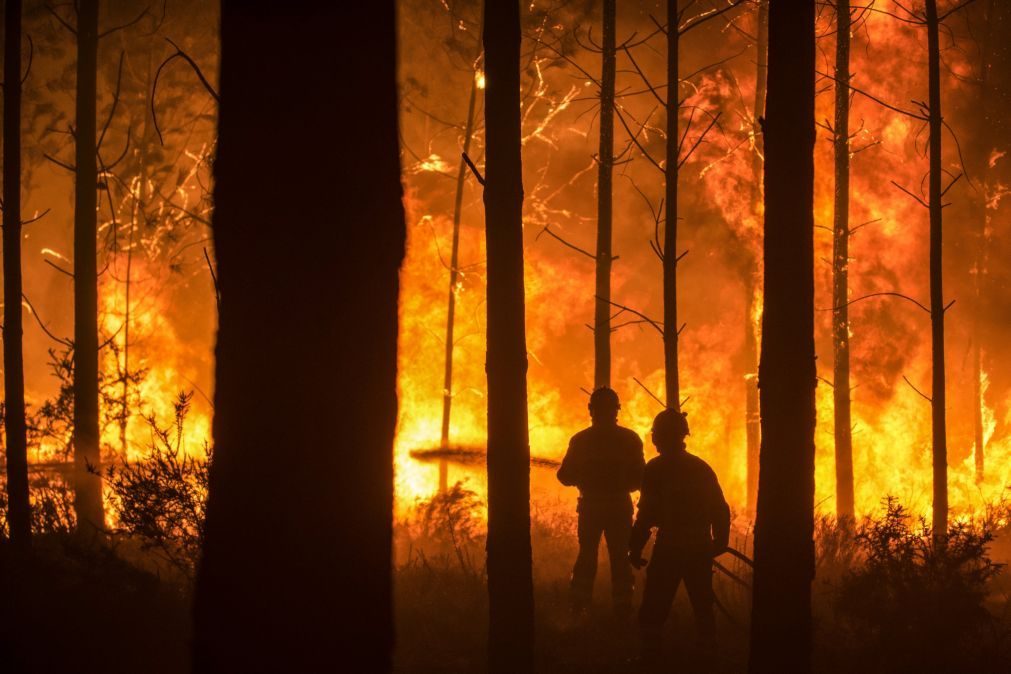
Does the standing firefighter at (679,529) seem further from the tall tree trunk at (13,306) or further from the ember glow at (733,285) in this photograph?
the ember glow at (733,285)

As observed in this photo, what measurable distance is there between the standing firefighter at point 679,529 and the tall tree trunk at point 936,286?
17.9 feet

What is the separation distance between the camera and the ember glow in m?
20.5

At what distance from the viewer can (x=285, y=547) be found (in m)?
2.62

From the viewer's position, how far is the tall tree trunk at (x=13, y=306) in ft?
26.3

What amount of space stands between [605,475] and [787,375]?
115 inches

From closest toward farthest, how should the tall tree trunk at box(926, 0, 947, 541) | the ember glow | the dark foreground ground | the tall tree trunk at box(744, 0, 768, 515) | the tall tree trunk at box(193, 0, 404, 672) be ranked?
the tall tree trunk at box(193, 0, 404, 672), the dark foreground ground, the tall tree trunk at box(926, 0, 947, 541), the tall tree trunk at box(744, 0, 768, 515), the ember glow

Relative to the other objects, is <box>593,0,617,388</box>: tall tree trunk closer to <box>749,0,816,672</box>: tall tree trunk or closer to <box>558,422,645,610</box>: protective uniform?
<box>558,422,645,610</box>: protective uniform

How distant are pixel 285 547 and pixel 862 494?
21817 millimetres

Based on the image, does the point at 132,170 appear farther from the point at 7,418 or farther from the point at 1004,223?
the point at 1004,223

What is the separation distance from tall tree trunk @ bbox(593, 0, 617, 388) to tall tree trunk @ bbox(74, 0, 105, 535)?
7.08 metres

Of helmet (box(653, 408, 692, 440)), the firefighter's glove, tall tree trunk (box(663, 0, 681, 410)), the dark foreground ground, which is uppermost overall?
tall tree trunk (box(663, 0, 681, 410))

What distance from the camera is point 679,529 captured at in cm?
608

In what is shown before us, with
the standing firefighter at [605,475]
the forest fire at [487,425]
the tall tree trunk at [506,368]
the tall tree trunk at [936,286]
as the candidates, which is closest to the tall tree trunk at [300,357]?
the forest fire at [487,425]

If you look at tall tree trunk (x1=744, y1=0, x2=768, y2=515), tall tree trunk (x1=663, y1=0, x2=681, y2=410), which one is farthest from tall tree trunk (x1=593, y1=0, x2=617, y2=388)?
tall tree trunk (x1=744, y1=0, x2=768, y2=515)
